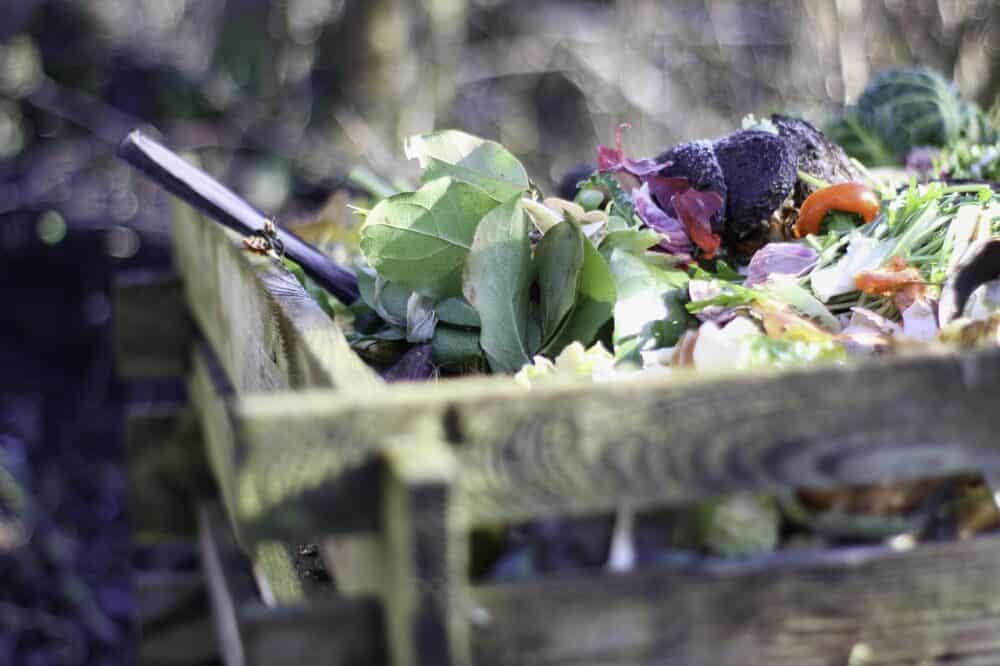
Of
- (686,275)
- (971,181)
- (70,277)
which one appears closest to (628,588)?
(686,275)

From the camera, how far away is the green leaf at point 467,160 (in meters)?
1.40

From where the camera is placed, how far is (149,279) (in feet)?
7.68

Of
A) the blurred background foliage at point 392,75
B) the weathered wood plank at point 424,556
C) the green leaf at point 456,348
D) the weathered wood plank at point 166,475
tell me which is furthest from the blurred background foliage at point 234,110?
the weathered wood plank at point 424,556

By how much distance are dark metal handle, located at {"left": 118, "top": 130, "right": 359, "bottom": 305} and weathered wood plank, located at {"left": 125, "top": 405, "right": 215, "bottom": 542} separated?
543 millimetres

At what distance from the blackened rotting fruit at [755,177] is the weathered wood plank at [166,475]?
1.08 m

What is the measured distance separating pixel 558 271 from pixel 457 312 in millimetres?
144

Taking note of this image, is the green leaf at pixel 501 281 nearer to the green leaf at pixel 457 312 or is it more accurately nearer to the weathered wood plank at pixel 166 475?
the green leaf at pixel 457 312

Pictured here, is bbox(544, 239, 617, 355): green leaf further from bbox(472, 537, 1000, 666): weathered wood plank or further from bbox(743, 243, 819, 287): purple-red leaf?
bbox(472, 537, 1000, 666): weathered wood plank

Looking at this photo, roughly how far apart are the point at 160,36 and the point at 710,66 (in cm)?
283

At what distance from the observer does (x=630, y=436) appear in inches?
33.9

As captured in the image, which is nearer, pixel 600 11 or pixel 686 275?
pixel 686 275

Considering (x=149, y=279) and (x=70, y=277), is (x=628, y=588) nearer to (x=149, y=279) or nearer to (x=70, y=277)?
(x=149, y=279)

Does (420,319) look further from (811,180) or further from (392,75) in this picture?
(392,75)

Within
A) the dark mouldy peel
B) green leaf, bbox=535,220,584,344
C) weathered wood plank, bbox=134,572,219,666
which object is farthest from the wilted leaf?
weathered wood plank, bbox=134,572,219,666
